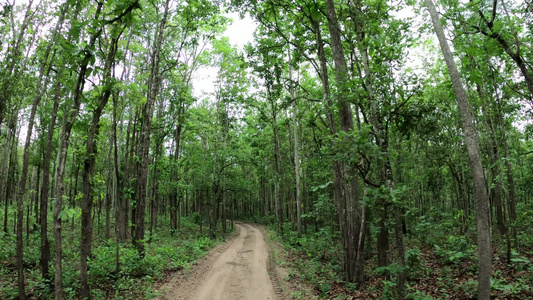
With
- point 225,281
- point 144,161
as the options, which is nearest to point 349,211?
point 225,281

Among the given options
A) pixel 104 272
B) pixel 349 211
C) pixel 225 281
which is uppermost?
pixel 349 211

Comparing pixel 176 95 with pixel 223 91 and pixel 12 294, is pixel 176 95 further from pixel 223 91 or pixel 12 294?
pixel 12 294

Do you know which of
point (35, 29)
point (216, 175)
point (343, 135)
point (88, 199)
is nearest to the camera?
point (343, 135)

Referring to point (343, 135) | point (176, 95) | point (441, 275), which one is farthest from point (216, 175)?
point (343, 135)

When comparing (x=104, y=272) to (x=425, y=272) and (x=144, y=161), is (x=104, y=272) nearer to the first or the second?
(x=144, y=161)

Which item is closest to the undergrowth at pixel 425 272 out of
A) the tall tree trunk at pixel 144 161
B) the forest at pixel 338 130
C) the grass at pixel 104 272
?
the forest at pixel 338 130

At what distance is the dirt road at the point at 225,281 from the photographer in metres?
7.99

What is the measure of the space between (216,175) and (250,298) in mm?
13626

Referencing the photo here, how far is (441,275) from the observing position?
9.36 m

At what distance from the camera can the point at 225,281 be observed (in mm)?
9375

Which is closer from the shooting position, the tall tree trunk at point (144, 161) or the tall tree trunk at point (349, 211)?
the tall tree trunk at point (349, 211)

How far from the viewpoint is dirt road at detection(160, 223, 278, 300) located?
7.99 metres

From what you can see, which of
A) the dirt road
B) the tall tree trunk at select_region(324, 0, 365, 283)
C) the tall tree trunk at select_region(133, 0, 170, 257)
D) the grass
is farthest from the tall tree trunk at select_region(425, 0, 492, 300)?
the tall tree trunk at select_region(133, 0, 170, 257)

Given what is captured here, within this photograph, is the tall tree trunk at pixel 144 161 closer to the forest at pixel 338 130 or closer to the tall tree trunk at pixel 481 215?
the forest at pixel 338 130
